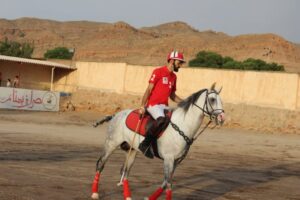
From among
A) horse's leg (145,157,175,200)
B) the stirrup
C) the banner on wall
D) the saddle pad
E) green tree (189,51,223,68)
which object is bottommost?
the banner on wall

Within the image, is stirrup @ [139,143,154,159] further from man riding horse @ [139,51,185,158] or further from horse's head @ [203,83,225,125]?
horse's head @ [203,83,225,125]

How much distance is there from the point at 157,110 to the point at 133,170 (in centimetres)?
490

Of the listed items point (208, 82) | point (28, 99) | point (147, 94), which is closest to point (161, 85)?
point (147, 94)

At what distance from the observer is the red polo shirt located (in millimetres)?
9516

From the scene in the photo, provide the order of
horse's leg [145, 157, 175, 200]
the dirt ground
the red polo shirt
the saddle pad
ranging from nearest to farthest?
horse's leg [145, 157, 175, 200] < the red polo shirt < the saddle pad < the dirt ground

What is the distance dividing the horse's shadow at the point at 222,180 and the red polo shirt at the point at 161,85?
86.9 inches

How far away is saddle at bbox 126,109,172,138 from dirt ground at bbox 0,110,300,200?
138 cm

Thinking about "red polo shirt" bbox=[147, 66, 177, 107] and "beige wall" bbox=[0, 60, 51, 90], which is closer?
"red polo shirt" bbox=[147, 66, 177, 107]

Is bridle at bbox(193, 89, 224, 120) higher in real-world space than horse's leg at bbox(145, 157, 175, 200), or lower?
higher

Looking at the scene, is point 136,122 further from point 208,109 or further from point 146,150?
point 208,109

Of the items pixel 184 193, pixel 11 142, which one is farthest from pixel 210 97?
pixel 11 142

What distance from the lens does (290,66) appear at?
261 feet

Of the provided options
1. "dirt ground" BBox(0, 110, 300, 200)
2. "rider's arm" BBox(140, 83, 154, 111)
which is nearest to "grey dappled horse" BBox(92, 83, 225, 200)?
"rider's arm" BBox(140, 83, 154, 111)

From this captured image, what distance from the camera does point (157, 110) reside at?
9.45m
